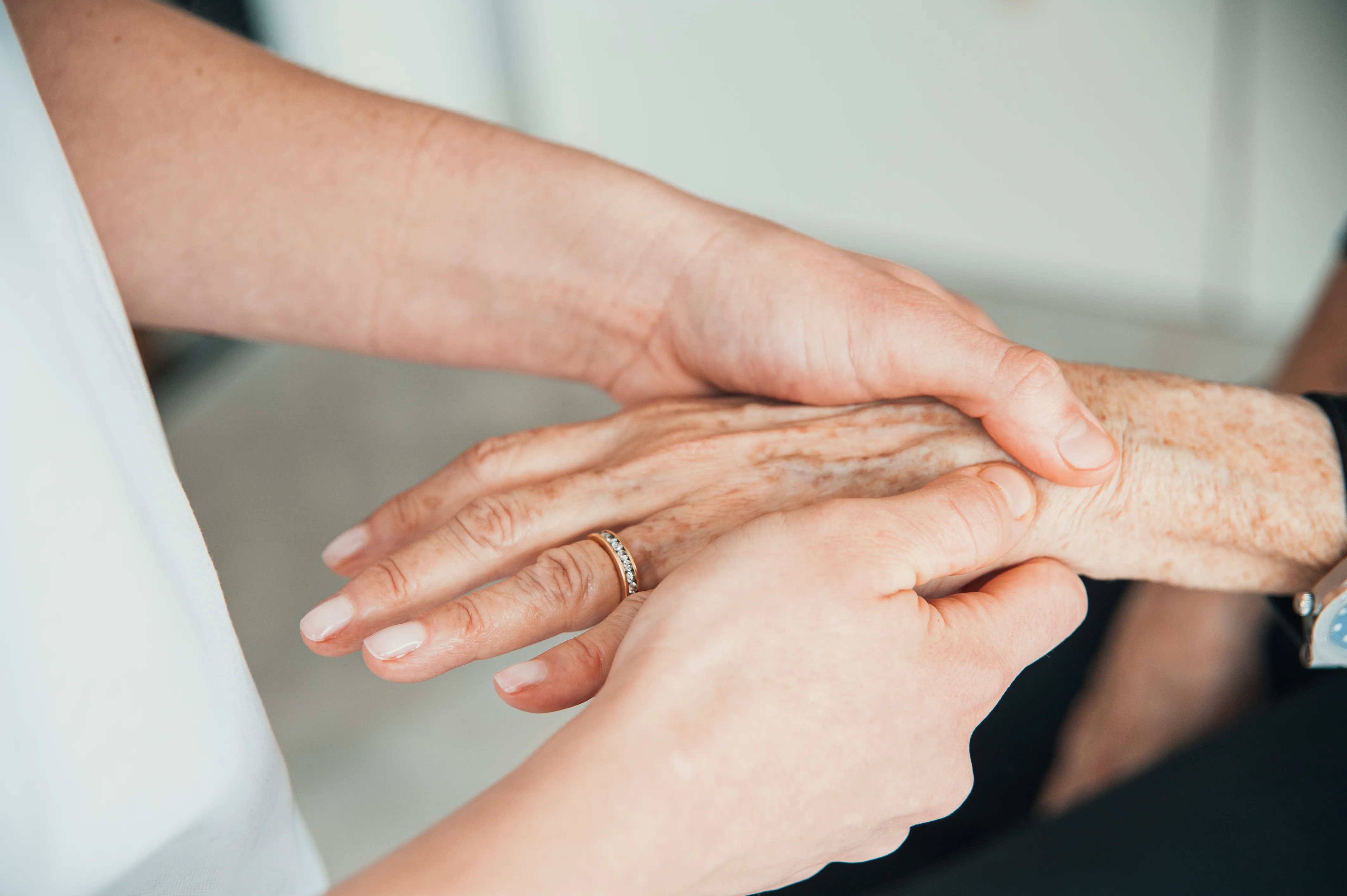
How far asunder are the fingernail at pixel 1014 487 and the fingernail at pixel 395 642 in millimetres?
449

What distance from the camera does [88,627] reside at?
1.76 feet

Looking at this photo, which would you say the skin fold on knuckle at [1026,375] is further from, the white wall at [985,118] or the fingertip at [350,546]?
the white wall at [985,118]

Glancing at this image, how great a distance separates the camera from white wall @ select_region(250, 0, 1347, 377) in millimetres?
2285

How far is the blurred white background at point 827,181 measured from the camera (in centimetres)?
203

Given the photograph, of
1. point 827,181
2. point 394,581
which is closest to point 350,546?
point 394,581

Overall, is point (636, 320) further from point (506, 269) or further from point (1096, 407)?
point (1096, 407)

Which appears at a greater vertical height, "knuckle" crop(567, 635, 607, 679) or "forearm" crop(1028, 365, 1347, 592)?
"knuckle" crop(567, 635, 607, 679)

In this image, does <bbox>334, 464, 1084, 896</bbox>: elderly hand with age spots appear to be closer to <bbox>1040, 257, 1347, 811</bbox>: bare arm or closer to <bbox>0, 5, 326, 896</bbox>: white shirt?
<bbox>0, 5, 326, 896</bbox>: white shirt

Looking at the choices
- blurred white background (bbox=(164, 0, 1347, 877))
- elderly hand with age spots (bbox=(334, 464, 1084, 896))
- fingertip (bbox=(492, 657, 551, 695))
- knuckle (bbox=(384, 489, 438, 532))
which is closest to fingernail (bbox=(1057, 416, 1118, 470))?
elderly hand with age spots (bbox=(334, 464, 1084, 896))

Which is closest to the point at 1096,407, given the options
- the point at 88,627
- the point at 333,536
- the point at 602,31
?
the point at 88,627

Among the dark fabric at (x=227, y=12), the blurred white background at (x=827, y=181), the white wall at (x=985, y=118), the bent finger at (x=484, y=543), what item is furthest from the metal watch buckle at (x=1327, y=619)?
the dark fabric at (x=227, y=12)

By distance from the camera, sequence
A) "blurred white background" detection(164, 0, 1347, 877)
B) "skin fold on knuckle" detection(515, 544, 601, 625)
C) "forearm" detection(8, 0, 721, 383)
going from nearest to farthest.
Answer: "skin fold on knuckle" detection(515, 544, 601, 625)
"forearm" detection(8, 0, 721, 383)
"blurred white background" detection(164, 0, 1347, 877)

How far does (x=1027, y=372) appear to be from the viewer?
→ 0.74m

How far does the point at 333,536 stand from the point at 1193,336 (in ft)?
7.67
